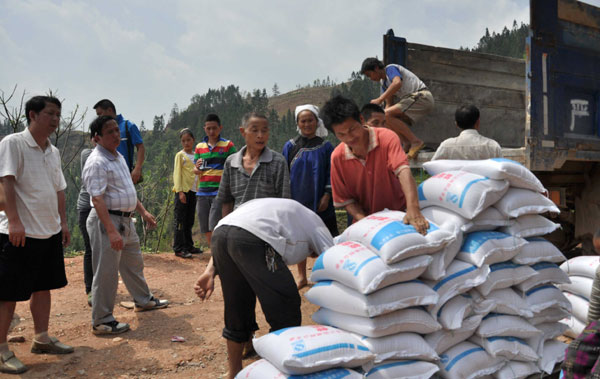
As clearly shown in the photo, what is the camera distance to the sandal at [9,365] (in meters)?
2.80

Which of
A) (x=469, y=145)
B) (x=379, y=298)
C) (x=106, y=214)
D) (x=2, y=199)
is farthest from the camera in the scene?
(x=106, y=214)

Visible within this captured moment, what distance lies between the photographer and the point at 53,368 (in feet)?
9.56

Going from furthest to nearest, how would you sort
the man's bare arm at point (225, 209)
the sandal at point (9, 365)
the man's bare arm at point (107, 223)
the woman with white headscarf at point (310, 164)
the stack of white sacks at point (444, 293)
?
1. the woman with white headscarf at point (310, 164)
2. the man's bare arm at point (107, 223)
3. the man's bare arm at point (225, 209)
4. the sandal at point (9, 365)
5. the stack of white sacks at point (444, 293)

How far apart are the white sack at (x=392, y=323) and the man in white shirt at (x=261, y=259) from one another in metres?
0.26

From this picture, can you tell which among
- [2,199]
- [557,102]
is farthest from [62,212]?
[557,102]

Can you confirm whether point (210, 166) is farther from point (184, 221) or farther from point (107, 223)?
point (107, 223)

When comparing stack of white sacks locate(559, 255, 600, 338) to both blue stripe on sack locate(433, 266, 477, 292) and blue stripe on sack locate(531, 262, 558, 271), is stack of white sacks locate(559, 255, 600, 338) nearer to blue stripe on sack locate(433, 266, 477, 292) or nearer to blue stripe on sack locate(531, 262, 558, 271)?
blue stripe on sack locate(531, 262, 558, 271)

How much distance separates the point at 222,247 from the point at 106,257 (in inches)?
64.9

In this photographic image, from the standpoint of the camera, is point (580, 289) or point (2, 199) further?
point (580, 289)

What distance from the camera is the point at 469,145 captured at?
311 centimetres

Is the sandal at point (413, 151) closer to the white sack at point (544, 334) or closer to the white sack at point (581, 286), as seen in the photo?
the white sack at point (581, 286)

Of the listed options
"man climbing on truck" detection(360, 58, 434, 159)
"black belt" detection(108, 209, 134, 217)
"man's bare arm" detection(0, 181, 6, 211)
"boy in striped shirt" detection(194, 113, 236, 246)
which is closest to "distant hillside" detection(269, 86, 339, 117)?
"boy in striped shirt" detection(194, 113, 236, 246)

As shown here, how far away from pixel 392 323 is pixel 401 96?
309 centimetres

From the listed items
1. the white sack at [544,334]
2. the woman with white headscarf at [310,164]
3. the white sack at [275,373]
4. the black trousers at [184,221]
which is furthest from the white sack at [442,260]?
the black trousers at [184,221]
